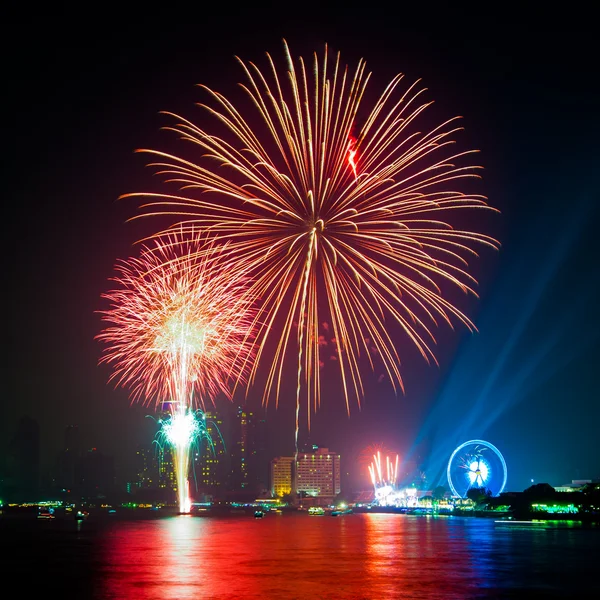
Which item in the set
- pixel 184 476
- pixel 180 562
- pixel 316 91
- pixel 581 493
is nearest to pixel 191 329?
pixel 180 562

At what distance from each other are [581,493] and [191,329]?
81722mm

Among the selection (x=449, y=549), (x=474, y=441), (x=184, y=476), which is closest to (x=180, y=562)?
(x=449, y=549)

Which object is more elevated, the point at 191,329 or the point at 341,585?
the point at 191,329

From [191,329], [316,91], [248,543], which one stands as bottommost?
[248,543]

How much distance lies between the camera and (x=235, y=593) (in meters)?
27.2

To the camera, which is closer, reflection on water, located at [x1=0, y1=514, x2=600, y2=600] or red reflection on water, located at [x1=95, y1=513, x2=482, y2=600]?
red reflection on water, located at [x1=95, y1=513, x2=482, y2=600]

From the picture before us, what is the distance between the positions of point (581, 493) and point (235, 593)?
3677 inches

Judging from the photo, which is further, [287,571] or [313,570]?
[313,570]

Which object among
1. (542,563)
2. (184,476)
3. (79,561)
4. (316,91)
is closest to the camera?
(316,91)

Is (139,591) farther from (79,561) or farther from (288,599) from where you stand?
(79,561)

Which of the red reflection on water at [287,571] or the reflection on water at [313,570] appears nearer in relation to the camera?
the red reflection on water at [287,571]

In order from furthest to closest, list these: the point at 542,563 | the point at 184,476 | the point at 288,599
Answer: the point at 184,476
the point at 542,563
the point at 288,599

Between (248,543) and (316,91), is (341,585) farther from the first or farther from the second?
(248,543)

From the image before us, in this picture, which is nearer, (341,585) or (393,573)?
(341,585)
